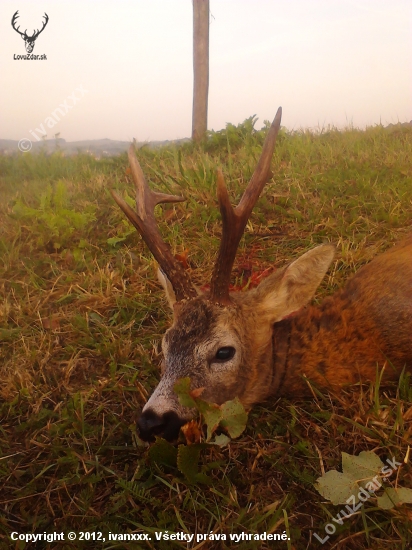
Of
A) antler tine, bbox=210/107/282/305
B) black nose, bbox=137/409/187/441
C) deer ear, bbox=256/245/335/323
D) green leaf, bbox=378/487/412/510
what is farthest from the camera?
deer ear, bbox=256/245/335/323

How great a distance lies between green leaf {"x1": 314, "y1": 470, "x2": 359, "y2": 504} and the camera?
202cm

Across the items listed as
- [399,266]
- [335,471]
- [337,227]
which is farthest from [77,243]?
[335,471]

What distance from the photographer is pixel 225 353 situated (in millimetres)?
2648

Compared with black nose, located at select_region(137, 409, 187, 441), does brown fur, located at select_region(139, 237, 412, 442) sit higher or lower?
higher

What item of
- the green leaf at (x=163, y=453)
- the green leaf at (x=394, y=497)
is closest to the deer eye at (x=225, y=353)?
the green leaf at (x=163, y=453)

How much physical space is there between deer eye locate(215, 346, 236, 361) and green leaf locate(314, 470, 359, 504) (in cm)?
82

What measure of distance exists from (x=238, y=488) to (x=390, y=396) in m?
1.03

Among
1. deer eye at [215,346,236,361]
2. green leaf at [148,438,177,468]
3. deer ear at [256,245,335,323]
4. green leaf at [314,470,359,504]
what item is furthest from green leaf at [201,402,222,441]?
deer ear at [256,245,335,323]

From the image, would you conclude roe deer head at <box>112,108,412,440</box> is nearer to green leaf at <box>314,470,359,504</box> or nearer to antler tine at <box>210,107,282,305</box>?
antler tine at <box>210,107,282,305</box>

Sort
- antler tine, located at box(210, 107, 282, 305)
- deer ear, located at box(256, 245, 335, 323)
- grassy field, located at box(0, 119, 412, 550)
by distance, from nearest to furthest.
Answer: grassy field, located at box(0, 119, 412, 550) < antler tine, located at box(210, 107, 282, 305) < deer ear, located at box(256, 245, 335, 323)

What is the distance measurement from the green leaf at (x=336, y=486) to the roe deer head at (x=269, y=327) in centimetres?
62

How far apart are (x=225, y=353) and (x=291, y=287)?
2.03 ft

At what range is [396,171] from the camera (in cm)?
479

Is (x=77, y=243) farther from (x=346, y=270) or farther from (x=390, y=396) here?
(x=390, y=396)
